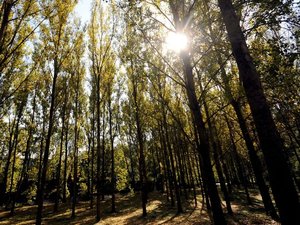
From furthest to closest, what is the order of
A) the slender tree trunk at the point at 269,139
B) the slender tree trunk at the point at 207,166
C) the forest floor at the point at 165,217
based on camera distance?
the forest floor at the point at 165,217, the slender tree trunk at the point at 207,166, the slender tree trunk at the point at 269,139

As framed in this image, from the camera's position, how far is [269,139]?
8.86 ft

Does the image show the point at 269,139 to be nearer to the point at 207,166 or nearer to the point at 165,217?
the point at 207,166

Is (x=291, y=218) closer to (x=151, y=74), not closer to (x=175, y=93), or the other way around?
(x=151, y=74)

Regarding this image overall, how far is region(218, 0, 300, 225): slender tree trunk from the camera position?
2.47 m

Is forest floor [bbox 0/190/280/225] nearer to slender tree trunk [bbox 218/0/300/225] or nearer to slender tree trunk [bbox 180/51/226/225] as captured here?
slender tree trunk [bbox 180/51/226/225]

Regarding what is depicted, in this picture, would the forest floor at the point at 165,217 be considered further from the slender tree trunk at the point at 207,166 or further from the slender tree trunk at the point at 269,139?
the slender tree trunk at the point at 269,139

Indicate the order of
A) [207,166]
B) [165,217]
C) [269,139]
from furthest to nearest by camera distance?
[165,217] → [207,166] → [269,139]

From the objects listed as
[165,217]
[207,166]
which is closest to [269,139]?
[207,166]

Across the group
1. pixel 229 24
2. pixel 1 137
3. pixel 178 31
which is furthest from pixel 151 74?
pixel 1 137

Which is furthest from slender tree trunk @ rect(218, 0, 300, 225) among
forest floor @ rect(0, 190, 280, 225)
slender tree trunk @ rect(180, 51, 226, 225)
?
forest floor @ rect(0, 190, 280, 225)

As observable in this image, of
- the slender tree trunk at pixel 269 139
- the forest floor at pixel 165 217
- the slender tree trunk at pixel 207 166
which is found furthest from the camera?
the forest floor at pixel 165 217

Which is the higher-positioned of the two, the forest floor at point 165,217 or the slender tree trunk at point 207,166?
the slender tree trunk at point 207,166

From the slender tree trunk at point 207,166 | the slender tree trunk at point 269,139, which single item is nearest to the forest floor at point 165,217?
the slender tree trunk at point 207,166

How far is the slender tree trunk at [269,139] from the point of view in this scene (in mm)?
2473
